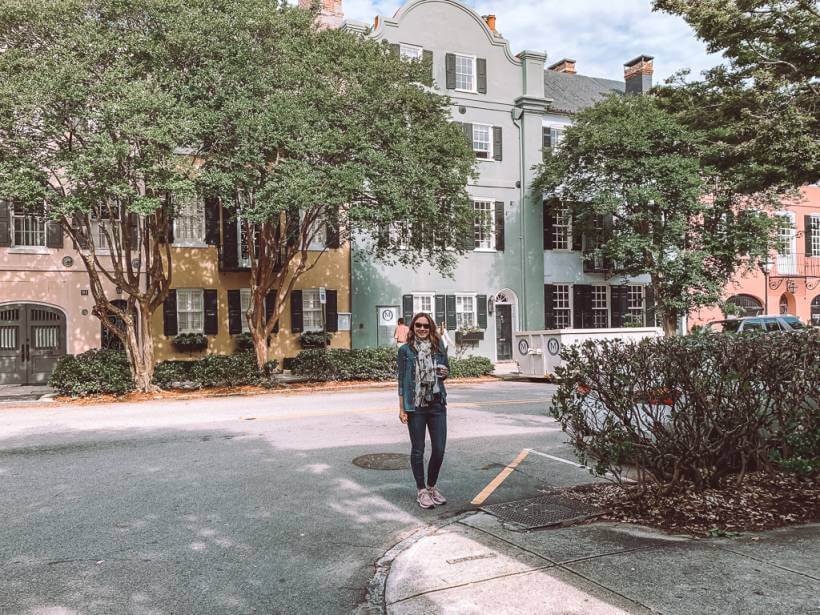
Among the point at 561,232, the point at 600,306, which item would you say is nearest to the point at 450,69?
the point at 561,232

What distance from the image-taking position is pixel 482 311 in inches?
1063

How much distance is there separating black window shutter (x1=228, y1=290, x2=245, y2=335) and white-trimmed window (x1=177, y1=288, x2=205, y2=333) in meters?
0.92

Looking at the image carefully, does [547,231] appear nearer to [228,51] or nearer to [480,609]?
[228,51]

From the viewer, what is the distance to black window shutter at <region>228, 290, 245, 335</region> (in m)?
23.5

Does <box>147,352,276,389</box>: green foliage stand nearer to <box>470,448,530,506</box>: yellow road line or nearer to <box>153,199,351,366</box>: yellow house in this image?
<box>153,199,351,366</box>: yellow house

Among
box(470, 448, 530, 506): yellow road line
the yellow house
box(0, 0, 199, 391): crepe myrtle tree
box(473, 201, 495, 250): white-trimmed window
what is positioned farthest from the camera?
box(473, 201, 495, 250): white-trimmed window

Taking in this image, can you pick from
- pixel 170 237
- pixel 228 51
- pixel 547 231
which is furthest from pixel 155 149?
pixel 547 231

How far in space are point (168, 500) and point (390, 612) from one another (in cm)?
342


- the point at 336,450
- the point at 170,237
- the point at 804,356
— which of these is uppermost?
the point at 170,237

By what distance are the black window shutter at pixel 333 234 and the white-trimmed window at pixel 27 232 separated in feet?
30.1

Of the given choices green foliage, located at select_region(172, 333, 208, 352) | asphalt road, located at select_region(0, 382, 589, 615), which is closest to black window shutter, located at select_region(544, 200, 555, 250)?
green foliage, located at select_region(172, 333, 208, 352)

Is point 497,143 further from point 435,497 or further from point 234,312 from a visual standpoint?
point 435,497

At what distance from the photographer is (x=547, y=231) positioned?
92.5 feet

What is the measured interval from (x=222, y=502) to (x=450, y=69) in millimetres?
23992
